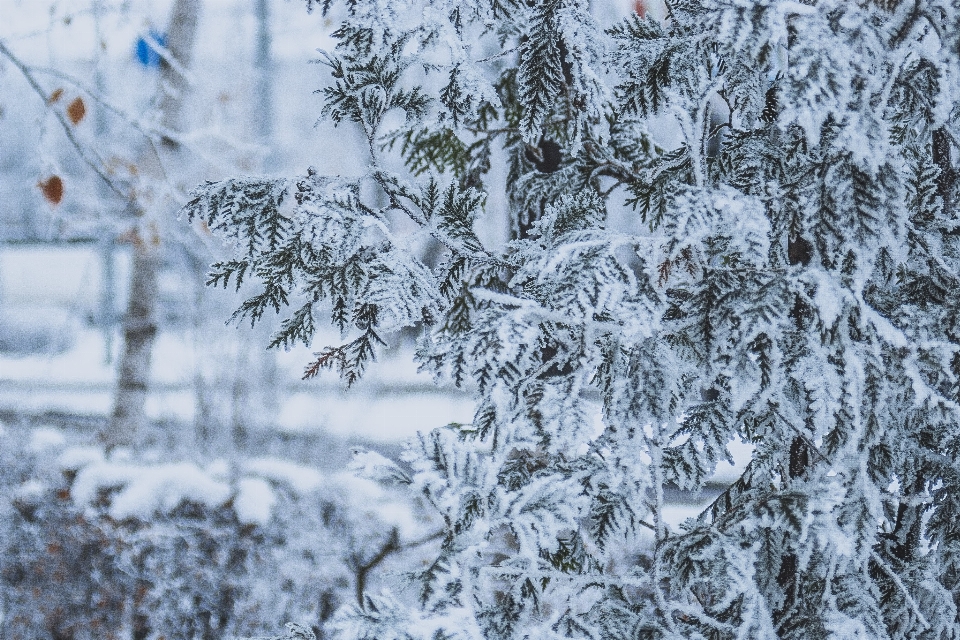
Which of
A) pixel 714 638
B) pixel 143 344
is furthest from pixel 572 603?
pixel 143 344

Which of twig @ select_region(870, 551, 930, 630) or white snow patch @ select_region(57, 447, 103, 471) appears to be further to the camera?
white snow patch @ select_region(57, 447, 103, 471)

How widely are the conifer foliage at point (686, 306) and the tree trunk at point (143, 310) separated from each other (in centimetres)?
405

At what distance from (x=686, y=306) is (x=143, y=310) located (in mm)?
4630

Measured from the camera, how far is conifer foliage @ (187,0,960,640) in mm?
1100

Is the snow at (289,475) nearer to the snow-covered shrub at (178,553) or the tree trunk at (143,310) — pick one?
the snow-covered shrub at (178,553)

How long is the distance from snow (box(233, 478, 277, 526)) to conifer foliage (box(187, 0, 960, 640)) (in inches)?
104

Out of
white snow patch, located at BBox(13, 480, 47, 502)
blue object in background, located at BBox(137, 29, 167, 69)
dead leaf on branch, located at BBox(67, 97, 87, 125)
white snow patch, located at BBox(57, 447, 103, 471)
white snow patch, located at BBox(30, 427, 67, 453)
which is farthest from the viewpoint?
blue object in background, located at BBox(137, 29, 167, 69)

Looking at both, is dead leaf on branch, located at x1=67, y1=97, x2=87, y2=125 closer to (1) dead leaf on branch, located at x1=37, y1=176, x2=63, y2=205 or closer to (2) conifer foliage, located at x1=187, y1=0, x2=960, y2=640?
(1) dead leaf on branch, located at x1=37, y1=176, x2=63, y2=205

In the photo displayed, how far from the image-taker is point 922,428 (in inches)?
54.2

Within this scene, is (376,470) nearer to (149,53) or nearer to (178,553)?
(178,553)

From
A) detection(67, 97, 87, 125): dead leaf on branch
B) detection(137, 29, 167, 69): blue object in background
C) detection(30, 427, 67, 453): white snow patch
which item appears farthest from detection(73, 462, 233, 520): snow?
detection(137, 29, 167, 69): blue object in background

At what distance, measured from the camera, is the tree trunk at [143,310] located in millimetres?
5035

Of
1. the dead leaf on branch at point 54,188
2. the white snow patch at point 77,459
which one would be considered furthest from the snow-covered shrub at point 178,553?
the dead leaf on branch at point 54,188

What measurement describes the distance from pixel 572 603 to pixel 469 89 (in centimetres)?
81
